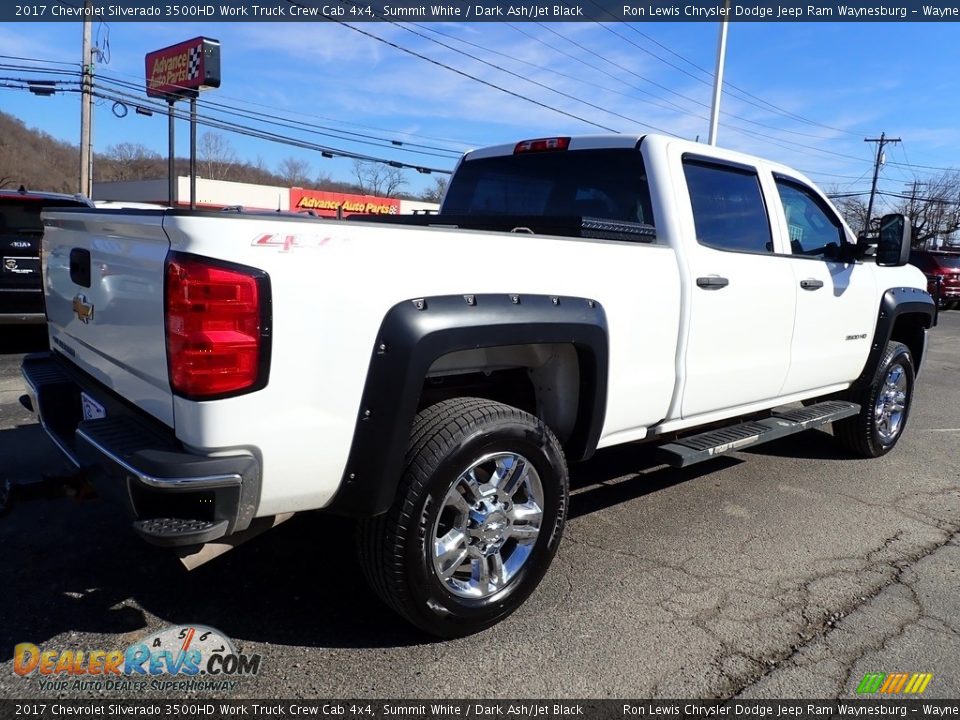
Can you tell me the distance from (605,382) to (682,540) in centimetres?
122

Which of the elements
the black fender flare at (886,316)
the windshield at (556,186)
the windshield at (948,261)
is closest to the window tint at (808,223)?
the black fender flare at (886,316)

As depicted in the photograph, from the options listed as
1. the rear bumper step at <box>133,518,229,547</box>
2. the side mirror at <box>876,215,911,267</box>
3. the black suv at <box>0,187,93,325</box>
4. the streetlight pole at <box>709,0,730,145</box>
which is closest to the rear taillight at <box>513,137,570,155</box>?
the side mirror at <box>876,215,911,267</box>

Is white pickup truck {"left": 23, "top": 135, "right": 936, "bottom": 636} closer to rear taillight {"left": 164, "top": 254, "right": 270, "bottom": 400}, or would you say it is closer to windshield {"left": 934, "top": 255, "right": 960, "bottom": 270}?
rear taillight {"left": 164, "top": 254, "right": 270, "bottom": 400}

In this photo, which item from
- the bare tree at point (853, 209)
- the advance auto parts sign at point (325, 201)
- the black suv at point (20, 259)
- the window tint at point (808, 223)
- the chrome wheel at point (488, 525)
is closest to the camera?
the chrome wheel at point (488, 525)

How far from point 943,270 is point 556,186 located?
23.4 metres

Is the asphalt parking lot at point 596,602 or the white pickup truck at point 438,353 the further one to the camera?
the asphalt parking lot at point 596,602

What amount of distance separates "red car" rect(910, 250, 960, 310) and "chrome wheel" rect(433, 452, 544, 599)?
23.9 metres

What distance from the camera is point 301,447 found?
2361 mm

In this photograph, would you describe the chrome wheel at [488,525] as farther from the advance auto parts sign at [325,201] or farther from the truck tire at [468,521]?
the advance auto parts sign at [325,201]

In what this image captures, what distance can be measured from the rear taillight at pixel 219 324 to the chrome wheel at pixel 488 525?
0.92 m

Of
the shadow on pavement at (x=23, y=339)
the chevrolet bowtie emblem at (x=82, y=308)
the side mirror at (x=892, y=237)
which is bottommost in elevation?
the shadow on pavement at (x=23, y=339)

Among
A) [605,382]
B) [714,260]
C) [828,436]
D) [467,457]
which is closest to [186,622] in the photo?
[467,457]

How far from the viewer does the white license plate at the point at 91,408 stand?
293 centimetres

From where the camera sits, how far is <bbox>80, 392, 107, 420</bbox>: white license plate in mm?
2930
